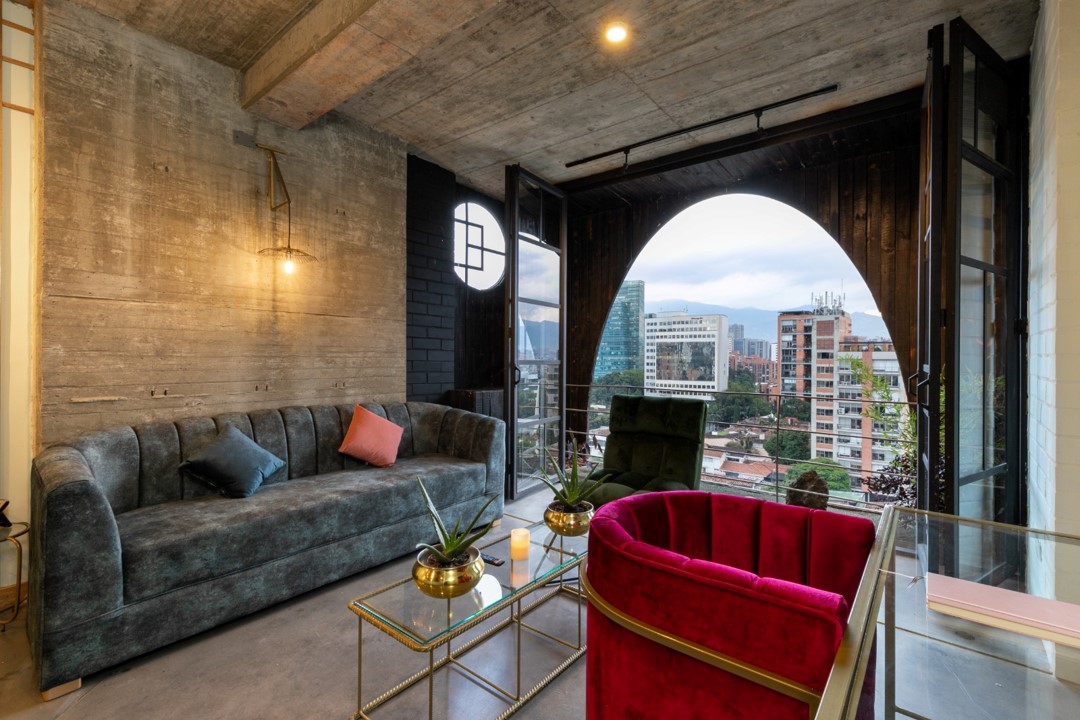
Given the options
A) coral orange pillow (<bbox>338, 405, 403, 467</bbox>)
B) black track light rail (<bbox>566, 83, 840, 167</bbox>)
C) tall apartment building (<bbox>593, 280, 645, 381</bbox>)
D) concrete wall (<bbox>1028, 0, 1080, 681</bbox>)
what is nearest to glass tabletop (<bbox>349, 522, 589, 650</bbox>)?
coral orange pillow (<bbox>338, 405, 403, 467</bbox>)

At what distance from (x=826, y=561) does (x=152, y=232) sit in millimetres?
3315

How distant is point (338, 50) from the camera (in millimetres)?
2459

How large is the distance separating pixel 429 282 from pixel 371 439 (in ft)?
4.97

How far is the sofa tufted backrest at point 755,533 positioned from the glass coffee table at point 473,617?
0.46 meters

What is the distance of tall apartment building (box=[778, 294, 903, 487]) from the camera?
371cm

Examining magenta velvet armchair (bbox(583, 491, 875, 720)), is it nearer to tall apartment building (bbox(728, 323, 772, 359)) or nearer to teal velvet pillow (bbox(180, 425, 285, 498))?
teal velvet pillow (bbox(180, 425, 285, 498))

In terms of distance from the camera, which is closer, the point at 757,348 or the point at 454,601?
the point at 454,601

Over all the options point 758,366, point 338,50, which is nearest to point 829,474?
point 758,366

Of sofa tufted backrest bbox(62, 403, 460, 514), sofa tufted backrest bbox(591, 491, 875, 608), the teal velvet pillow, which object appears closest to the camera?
sofa tufted backrest bbox(591, 491, 875, 608)

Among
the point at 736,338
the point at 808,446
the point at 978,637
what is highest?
the point at 736,338

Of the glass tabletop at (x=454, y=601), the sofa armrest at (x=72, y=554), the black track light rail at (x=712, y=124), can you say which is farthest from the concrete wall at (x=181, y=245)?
the glass tabletop at (x=454, y=601)

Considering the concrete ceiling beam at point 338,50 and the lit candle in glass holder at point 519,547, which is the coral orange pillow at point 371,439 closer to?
the lit candle in glass holder at point 519,547

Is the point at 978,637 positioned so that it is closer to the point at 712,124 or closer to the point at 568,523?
the point at 568,523

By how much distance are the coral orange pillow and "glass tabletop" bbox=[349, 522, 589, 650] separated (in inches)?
55.4
